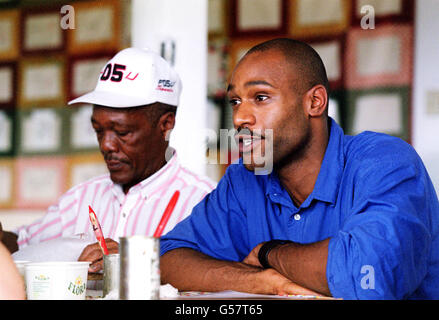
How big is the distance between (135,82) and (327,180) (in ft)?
2.95

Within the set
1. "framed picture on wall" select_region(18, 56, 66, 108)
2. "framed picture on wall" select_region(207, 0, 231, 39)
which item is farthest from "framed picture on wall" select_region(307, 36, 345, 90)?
"framed picture on wall" select_region(18, 56, 66, 108)

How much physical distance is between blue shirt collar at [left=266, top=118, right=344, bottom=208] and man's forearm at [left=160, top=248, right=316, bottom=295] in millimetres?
269

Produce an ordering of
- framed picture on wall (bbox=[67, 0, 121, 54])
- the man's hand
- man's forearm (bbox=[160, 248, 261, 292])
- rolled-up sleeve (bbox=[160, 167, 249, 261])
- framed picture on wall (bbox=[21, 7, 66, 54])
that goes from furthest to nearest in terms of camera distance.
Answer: framed picture on wall (bbox=[21, 7, 66, 54])
framed picture on wall (bbox=[67, 0, 121, 54])
rolled-up sleeve (bbox=[160, 167, 249, 261])
the man's hand
man's forearm (bbox=[160, 248, 261, 292])

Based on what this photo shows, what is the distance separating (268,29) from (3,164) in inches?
67.2

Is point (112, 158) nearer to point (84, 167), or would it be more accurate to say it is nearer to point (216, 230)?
point (216, 230)

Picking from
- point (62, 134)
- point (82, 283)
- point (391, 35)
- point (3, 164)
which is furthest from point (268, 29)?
point (82, 283)

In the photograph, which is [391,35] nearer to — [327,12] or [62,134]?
[327,12]

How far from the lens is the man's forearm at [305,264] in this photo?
51.6 inches

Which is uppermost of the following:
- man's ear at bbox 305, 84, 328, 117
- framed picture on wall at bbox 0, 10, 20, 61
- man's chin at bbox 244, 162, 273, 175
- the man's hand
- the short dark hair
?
framed picture on wall at bbox 0, 10, 20, 61

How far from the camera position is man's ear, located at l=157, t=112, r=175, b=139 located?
229 cm

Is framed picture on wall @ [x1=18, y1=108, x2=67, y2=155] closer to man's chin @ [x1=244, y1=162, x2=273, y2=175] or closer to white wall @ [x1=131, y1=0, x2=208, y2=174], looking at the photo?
white wall @ [x1=131, y1=0, x2=208, y2=174]

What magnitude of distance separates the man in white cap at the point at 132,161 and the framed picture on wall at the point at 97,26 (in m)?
1.16

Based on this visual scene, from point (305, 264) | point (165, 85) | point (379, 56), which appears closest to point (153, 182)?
point (165, 85)
